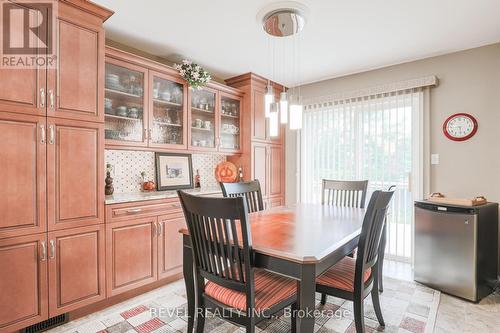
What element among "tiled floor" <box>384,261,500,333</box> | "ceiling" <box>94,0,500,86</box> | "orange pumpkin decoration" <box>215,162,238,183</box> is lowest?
"tiled floor" <box>384,261,500,333</box>

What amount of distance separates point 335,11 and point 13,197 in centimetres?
271

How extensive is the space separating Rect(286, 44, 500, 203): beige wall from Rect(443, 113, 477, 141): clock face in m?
0.05

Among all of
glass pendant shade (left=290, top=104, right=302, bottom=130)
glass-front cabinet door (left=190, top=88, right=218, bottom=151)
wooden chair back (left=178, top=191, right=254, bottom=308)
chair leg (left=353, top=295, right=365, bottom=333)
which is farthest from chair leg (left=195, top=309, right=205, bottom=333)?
glass-front cabinet door (left=190, top=88, right=218, bottom=151)

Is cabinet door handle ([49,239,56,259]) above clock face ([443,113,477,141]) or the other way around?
the other way around

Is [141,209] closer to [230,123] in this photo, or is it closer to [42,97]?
[42,97]

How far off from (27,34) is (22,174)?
3.14ft

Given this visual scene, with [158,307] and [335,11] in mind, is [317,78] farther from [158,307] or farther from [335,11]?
[158,307]

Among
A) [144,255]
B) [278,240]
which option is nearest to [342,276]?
[278,240]

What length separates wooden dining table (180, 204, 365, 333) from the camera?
1213mm

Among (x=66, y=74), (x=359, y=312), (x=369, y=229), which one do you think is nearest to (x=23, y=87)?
(x=66, y=74)

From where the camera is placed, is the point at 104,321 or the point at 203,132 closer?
the point at 104,321

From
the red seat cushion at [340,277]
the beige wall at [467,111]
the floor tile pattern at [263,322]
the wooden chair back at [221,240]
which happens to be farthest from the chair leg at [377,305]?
the beige wall at [467,111]

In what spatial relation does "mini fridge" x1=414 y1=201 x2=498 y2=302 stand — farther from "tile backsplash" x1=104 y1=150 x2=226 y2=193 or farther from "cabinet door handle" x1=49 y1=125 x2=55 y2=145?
"cabinet door handle" x1=49 y1=125 x2=55 y2=145

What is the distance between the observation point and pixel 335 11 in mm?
2129
